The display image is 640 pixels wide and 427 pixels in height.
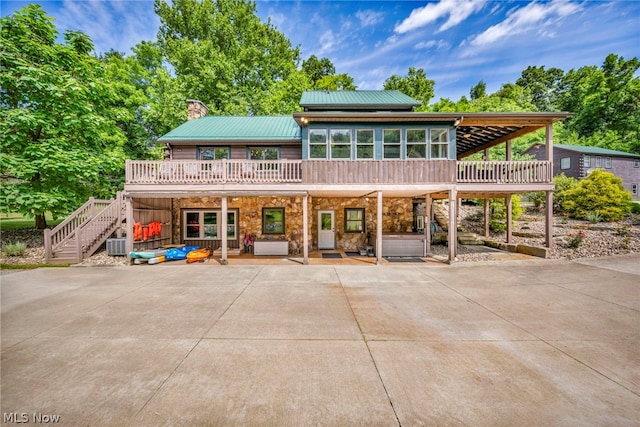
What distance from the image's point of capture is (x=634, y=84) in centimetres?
3731

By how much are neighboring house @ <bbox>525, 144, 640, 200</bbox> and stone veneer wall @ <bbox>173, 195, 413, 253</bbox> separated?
27.7 m

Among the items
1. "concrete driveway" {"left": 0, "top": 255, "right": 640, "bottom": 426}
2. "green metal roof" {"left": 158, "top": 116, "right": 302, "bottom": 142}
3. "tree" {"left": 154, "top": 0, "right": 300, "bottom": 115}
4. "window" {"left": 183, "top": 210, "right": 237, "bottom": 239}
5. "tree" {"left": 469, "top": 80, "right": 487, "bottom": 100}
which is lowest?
"concrete driveway" {"left": 0, "top": 255, "right": 640, "bottom": 426}

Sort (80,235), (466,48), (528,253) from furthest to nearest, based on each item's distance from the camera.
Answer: (466,48), (528,253), (80,235)

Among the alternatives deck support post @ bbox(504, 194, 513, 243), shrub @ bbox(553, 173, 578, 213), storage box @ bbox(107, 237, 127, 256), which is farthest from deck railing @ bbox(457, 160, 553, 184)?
storage box @ bbox(107, 237, 127, 256)

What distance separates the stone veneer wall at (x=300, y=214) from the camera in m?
14.4

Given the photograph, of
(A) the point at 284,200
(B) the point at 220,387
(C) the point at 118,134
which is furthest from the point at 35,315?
(C) the point at 118,134

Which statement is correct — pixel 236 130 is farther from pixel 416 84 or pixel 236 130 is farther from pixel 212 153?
pixel 416 84

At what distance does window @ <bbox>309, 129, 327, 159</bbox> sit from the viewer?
11662 millimetres

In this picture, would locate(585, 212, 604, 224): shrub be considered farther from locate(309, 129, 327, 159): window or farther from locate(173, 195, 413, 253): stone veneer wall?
locate(309, 129, 327, 159): window

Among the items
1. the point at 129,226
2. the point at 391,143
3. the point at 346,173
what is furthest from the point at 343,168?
the point at 129,226

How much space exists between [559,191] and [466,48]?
13.6 meters

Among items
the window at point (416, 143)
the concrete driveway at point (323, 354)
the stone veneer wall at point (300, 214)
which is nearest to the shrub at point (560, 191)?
the stone veneer wall at point (300, 214)

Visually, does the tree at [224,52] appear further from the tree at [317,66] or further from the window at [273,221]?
the window at [273,221]

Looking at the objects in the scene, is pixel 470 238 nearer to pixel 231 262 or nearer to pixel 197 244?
pixel 231 262
